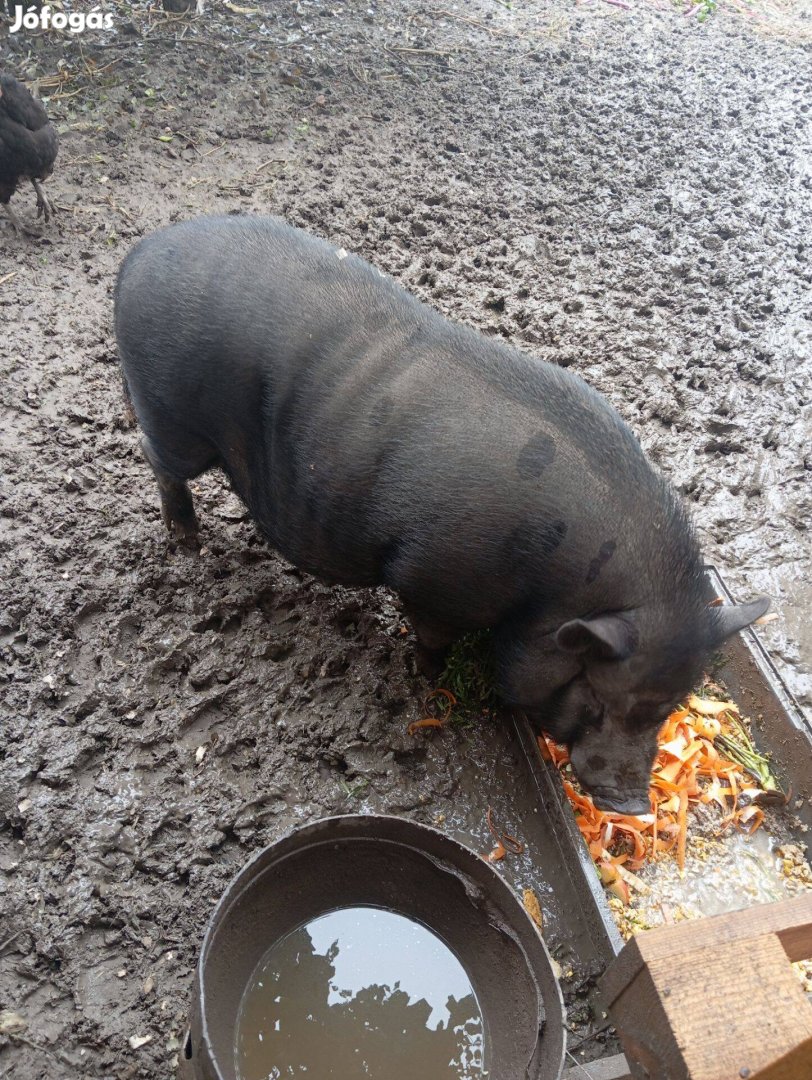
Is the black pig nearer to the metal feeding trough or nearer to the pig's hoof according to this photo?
the pig's hoof

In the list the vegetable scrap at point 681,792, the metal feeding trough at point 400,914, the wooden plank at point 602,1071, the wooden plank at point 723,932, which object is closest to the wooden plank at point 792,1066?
the wooden plank at point 723,932

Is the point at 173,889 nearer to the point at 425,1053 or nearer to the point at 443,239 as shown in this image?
the point at 425,1053

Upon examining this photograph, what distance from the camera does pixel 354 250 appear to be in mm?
5465

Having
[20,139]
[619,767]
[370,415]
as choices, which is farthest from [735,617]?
[20,139]

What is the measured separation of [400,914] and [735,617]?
1484mm

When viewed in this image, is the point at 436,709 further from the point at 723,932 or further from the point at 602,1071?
the point at 723,932

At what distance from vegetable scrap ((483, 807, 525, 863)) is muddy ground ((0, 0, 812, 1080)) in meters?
0.05

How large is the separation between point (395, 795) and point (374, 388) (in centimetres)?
158

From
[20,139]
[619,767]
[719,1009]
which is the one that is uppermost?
[20,139]

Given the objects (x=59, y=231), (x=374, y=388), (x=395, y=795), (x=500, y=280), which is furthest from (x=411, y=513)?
(x=59, y=231)

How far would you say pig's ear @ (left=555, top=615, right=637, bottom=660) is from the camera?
259 cm

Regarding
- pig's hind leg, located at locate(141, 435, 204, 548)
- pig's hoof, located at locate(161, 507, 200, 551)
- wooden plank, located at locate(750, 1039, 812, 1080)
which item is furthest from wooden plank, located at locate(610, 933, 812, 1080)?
pig's hoof, located at locate(161, 507, 200, 551)

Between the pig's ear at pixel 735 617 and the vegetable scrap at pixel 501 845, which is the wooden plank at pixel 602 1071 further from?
the pig's ear at pixel 735 617

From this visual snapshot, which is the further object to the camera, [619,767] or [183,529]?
[183,529]
